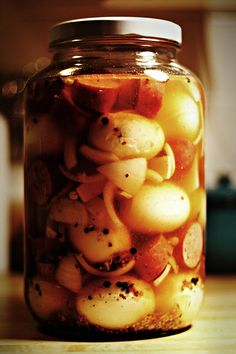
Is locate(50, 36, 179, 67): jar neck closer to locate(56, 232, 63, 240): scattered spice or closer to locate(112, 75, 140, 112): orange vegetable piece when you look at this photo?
locate(112, 75, 140, 112): orange vegetable piece

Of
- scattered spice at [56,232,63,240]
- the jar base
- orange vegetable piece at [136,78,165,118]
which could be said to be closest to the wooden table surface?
the jar base

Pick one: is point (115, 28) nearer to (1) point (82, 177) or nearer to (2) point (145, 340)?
(1) point (82, 177)

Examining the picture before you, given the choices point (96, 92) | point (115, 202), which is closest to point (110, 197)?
point (115, 202)

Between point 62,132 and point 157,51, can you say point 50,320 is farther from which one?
point 157,51

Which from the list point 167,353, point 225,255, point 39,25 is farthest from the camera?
point 39,25

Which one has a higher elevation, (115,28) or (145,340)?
(115,28)

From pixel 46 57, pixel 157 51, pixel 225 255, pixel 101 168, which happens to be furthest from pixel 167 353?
pixel 46 57
